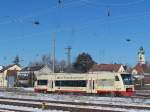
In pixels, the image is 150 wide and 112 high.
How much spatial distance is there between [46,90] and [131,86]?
13.1 meters

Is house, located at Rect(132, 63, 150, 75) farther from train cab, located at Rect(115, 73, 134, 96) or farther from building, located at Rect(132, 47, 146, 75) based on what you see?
train cab, located at Rect(115, 73, 134, 96)

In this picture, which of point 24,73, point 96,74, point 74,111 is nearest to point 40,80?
point 96,74

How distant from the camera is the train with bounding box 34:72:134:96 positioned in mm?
45969

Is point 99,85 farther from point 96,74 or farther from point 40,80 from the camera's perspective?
point 40,80

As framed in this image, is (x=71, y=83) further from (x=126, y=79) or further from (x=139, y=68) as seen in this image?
(x=139, y=68)

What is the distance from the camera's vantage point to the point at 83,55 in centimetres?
13025

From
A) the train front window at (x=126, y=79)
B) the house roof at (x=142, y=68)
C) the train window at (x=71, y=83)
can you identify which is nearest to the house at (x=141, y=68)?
the house roof at (x=142, y=68)

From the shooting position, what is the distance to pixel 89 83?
49094mm

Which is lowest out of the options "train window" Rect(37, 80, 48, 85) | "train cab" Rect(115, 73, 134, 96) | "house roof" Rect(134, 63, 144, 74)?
"train cab" Rect(115, 73, 134, 96)

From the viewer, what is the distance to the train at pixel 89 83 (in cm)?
4597

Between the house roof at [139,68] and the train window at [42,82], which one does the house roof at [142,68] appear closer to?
the house roof at [139,68]

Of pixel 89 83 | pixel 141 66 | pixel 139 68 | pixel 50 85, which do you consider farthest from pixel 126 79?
pixel 141 66

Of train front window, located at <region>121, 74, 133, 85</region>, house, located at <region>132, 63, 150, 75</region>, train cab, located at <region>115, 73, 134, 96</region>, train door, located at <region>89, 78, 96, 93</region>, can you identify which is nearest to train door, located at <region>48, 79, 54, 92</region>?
train door, located at <region>89, 78, 96, 93</region>

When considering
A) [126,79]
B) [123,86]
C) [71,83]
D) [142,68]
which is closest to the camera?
[123,86]
